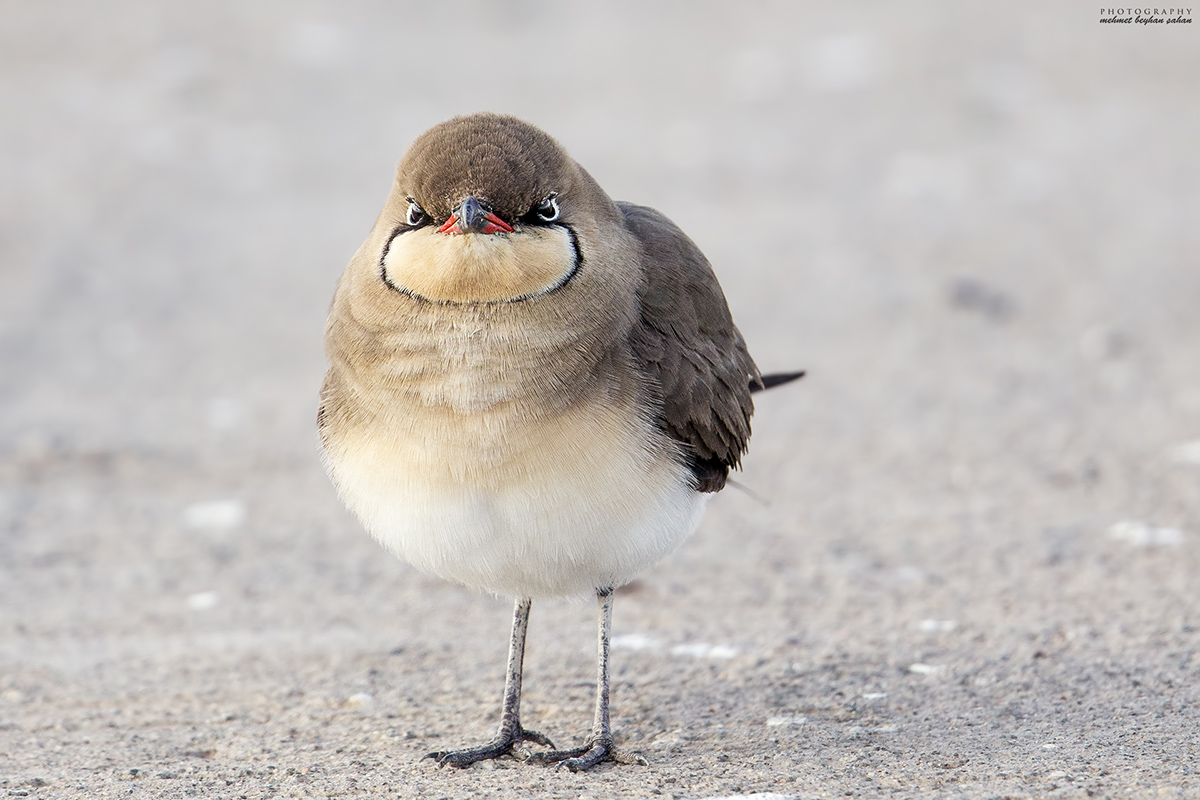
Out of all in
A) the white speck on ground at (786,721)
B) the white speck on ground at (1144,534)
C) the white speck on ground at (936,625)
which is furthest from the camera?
the white speck on ground at (1144,534)

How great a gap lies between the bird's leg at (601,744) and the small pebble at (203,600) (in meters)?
2.27

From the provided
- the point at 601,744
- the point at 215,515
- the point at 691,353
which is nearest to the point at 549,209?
the point at 691,353

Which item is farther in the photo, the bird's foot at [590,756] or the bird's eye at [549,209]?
→ the bird's foot at [590,756]

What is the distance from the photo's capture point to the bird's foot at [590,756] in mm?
4578

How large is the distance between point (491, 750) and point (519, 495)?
1010 millimetres

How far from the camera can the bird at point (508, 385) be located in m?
4.25

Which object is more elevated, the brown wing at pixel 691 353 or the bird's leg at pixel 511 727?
the brown wing at pixel 691 353

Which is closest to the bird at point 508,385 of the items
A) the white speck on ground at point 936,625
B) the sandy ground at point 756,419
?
the sandy ground at point 756,419

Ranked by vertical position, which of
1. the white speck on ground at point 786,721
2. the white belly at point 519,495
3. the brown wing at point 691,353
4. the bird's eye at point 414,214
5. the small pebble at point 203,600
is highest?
the bird's eye at point 414,214

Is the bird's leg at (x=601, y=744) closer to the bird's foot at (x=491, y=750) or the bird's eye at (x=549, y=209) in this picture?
the bird's foot at (x=491, y=750)

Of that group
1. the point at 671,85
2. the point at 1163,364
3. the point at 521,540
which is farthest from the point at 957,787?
the point at 671,85

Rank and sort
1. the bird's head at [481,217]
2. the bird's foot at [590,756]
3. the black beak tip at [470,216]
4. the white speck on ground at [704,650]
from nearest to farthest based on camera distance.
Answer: the black beak tip at [470,216] → the bird's head at [481,217] → the bird's foot at [590,756] → the white speck on ground at [704,650]

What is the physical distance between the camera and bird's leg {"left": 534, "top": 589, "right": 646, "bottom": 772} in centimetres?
459

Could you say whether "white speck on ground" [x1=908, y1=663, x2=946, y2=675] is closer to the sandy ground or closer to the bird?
the sandy ground
